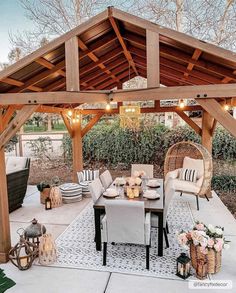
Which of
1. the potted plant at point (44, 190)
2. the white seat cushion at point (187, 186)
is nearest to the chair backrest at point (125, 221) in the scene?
the white seat cushion at point (187, 186)

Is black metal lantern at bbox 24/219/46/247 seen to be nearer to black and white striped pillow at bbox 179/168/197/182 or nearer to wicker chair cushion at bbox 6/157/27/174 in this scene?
wicker chair cushion at bbox 6/157/27/174

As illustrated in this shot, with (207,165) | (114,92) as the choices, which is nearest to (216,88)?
(114,92)

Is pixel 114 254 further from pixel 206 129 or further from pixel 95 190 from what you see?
pixel 206 129

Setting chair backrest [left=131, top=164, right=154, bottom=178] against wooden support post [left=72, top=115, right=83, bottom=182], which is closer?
chair backrest [left=131, top=164, right=154, bottom=178]

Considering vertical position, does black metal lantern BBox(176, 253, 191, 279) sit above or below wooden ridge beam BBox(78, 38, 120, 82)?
below

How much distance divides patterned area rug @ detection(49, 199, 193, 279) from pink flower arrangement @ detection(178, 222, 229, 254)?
519mm

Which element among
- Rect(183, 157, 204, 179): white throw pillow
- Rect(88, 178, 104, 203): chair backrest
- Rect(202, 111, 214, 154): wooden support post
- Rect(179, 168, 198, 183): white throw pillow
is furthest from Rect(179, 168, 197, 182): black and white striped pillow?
Rect(88, 178, 104, 203): chair backrest

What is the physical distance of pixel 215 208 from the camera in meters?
5.95

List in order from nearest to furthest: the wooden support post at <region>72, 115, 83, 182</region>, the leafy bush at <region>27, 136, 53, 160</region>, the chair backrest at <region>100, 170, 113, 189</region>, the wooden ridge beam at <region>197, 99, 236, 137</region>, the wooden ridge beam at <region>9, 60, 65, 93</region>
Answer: the wooden ridge beam at <region>197, 99, 236, 137</region> → the wooden ridge beam at <region>9, 60, 65, 93</region> → the chair backrest at <region>100, 170, 113, 189</region> → the wooden support post at <region>72, 115, 83, 182</region> → the leafy bush at <region>27, 136, 53, 160</region>

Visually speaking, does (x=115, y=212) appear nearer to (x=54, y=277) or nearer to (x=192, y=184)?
(x=54, y=277)

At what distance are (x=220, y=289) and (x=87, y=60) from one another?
173 inches

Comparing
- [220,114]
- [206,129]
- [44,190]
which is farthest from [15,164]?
[220,114]

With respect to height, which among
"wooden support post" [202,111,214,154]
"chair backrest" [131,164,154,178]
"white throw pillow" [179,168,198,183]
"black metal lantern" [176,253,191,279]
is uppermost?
"wooden support post" [202,111,214,154]

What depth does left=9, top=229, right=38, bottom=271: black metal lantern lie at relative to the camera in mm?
3576
